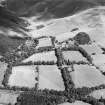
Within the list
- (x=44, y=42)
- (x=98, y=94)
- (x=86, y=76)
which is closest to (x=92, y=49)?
(x=44, y=42)

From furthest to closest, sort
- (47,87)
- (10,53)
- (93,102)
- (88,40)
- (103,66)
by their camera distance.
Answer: (88,40)
(10,53)
(103,66)
(47,87)
(93,102)

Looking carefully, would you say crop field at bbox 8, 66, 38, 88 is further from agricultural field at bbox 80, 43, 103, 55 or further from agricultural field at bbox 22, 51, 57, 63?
agricultural field at bbox 80, 43, 103, 55

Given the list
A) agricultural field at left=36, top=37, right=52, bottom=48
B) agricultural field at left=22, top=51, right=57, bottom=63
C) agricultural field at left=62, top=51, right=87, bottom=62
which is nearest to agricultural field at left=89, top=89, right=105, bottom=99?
agricultural field at left=62, top=51, right=87, bottom=62

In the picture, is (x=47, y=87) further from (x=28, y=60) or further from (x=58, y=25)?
(x=58, y=25)

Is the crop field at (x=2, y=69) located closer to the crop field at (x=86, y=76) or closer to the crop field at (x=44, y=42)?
the crop field at (x=86, y=76)

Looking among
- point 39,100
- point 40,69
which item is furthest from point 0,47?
point 39,100

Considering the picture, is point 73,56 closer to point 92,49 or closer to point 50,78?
point 92,49
